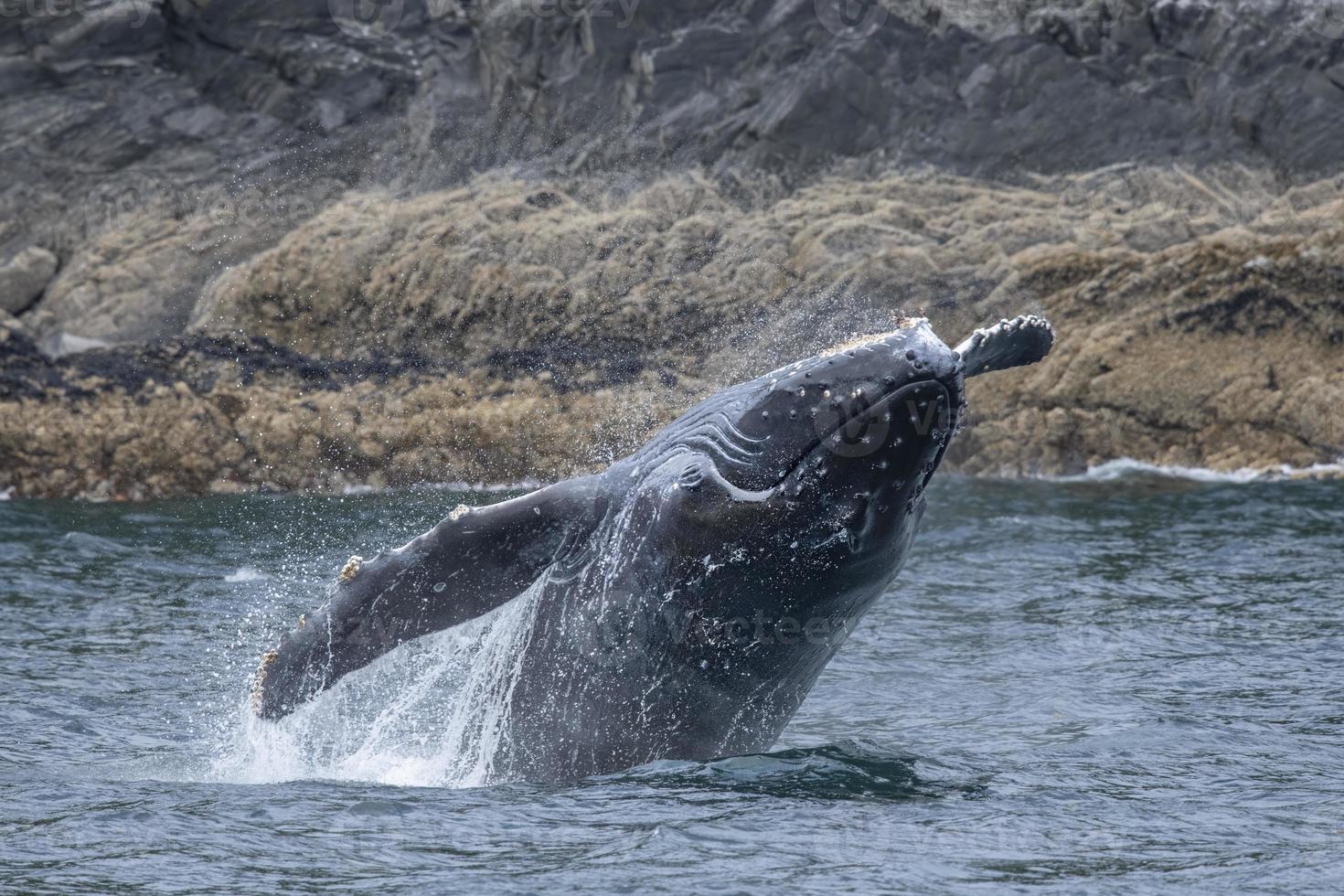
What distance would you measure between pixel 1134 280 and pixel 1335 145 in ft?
13.3

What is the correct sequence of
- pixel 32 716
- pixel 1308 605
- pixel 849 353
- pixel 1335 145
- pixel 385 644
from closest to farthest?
1. pixel 849 353
2. pixel 385 644
3. pixel 32 716
4. pixel 1308 605
5. pixel 1335 145

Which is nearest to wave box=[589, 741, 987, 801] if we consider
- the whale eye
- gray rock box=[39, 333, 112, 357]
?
the whale eye

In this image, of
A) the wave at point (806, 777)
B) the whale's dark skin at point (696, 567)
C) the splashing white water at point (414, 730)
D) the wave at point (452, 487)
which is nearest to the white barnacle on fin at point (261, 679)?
the whale's dark skin at point (696, 567)

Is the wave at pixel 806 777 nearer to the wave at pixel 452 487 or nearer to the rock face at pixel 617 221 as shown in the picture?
the wave at pixel 452 487

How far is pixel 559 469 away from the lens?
21.5m

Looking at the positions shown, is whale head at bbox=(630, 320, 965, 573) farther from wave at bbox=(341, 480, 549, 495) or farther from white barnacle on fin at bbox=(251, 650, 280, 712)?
wave at bbox=(341, 480, 549, 495)

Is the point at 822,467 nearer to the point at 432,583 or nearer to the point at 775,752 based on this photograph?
the point at 432,583

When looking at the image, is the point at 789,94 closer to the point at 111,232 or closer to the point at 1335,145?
the point at 1335,145

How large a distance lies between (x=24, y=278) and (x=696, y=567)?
19572 mm

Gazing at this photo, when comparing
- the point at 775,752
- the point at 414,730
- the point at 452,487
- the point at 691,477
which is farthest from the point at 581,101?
the point at 691,477

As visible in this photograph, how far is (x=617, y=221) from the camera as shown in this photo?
24.5m

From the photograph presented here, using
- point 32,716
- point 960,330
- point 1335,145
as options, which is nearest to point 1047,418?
point 960,330

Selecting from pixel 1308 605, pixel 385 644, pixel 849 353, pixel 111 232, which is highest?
pixel 111 232

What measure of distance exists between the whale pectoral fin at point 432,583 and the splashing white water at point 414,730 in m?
0.12
